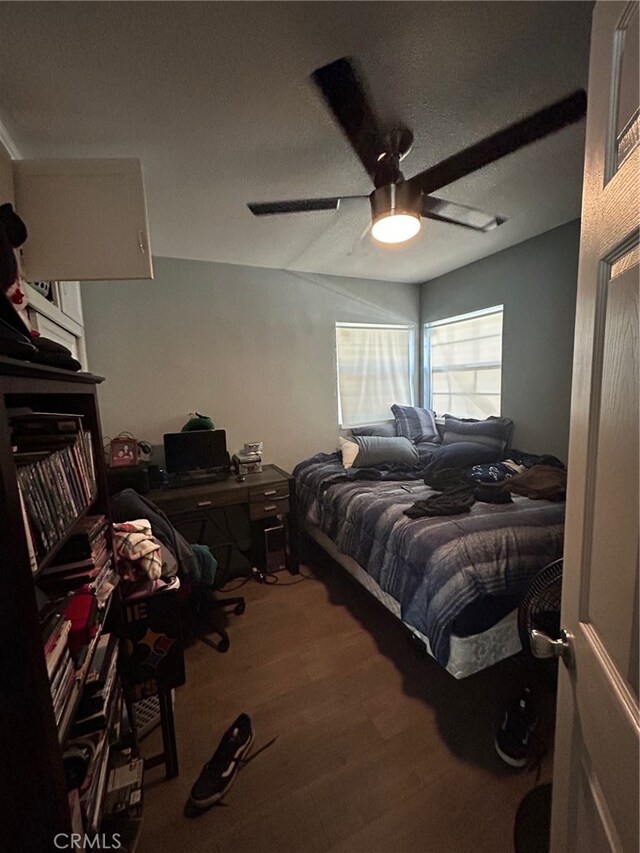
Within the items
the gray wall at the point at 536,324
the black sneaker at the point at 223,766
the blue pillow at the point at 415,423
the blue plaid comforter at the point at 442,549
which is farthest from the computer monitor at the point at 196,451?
the gray wall at the point at 536,324

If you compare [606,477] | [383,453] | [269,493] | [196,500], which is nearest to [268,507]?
[269,493]

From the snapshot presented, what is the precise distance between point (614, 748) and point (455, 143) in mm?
2068

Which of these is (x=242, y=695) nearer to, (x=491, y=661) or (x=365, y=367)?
(x=491, y=661)

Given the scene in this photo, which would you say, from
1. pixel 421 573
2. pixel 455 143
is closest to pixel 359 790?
pixel 421 573

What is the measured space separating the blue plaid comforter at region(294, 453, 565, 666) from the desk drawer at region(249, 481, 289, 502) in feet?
1.63

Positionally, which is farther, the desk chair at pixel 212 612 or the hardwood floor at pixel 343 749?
the desk chair at pixel 212 612

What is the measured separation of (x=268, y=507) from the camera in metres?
2.58

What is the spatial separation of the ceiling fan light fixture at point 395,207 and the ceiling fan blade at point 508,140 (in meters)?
0.07

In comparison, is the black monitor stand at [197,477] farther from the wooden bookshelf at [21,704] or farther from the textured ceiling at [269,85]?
the wooden bookshelf at [21,704]

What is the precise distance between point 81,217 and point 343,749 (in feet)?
7.57

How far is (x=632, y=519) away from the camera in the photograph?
474mm

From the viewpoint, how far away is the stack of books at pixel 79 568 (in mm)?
1015

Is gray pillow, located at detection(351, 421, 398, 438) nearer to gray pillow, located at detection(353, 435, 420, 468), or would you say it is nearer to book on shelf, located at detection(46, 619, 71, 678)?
gray pillow, located at detection(353, 435, 420, 468)

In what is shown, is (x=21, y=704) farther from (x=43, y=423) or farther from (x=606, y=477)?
(x=606, y=477)
